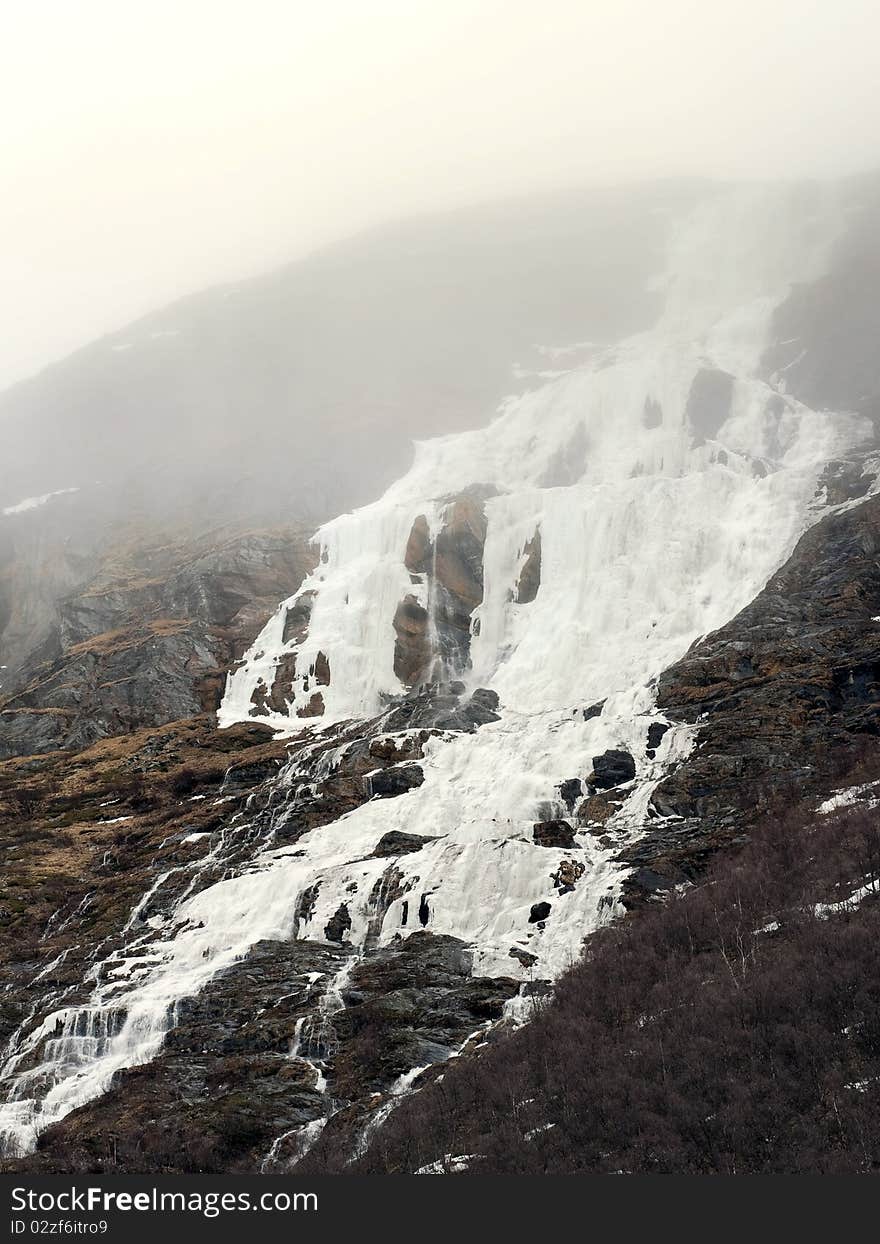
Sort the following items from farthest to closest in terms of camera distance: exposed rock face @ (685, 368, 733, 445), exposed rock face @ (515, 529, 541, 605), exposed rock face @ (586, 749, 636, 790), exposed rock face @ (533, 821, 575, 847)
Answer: exposed rock face @ (685, 368, 733, 445) → exposed rock face @ (515, 529, 541, 605) → exposed rock face @ (586, 749, 636, 790) → exposed rock face @ (533, 821, 575, 847)

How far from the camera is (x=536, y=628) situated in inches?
2586

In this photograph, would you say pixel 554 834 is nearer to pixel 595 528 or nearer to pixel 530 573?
pixel 530 573

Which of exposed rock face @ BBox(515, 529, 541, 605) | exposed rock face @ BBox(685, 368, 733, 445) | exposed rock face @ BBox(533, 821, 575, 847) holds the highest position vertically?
exposed rock face @ BBox(685, 368, 733, 445)

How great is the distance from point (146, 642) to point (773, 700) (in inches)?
1833

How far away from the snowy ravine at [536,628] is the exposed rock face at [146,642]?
3.30 metres

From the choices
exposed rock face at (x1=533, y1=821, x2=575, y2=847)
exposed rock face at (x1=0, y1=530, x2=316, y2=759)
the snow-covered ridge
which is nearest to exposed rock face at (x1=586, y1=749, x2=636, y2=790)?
exposed rock face at (x1=533, y1=821, x2=575, y2=847)

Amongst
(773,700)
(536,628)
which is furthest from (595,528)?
(773,700)

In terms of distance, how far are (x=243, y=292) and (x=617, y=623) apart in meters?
129

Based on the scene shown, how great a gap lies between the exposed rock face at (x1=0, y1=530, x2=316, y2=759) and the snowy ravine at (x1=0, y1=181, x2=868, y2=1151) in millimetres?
3301

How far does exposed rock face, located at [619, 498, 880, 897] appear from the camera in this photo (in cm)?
3544

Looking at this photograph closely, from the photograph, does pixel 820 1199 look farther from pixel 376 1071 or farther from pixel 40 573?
pixel 40 573

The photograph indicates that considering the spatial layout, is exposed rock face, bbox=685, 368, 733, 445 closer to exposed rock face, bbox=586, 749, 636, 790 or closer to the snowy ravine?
the snowy ravine

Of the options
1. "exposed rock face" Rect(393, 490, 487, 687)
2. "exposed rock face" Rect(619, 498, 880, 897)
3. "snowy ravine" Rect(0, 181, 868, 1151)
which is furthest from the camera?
"exposed rock face" Rect(393, 490, 487, 687)

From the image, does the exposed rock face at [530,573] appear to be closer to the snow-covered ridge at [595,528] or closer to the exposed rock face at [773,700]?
the snow-covered ridge at [595,528]
